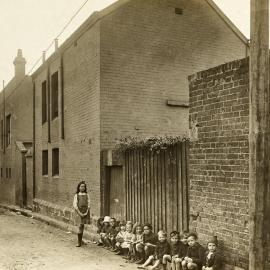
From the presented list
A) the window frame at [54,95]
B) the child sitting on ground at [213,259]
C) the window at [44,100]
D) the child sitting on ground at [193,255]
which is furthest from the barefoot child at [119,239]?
the window at [44,100]

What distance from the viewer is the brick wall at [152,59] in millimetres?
12734

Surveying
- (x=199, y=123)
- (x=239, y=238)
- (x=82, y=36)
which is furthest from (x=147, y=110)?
(x=239, y=238)

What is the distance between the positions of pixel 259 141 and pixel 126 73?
27.2ft

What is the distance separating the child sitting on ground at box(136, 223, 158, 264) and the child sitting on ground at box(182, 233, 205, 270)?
145 cm

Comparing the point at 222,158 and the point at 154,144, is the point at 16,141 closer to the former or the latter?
the point at 154,144

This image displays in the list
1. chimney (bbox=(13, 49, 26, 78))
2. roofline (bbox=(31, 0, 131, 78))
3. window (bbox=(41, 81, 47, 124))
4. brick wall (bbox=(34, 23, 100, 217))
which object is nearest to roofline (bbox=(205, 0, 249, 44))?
roofline (bbox=(31, 0, 131, 78))

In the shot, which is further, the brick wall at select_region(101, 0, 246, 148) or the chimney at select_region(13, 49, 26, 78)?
the chimney at select_region(13, 49, 26, 78)

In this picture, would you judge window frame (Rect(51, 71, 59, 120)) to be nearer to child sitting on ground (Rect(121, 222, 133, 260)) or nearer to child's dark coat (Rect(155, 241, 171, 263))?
child sitting on ground (Rect(121, 222, 133, 260))

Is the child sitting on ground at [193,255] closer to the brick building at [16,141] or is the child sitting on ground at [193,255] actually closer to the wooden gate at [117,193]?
the wooden gate at [117,193]

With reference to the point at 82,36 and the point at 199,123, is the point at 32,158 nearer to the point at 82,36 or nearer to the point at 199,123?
the point at 82,36

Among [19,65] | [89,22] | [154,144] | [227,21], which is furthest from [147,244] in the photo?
[19,65]

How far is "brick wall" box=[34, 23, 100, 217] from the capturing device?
12.8m

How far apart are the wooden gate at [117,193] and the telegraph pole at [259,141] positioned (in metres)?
6.25

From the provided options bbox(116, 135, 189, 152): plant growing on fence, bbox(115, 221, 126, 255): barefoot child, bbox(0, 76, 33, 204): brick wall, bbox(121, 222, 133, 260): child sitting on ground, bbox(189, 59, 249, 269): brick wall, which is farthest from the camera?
bbox(0, 76, 33, 204): brick wall
